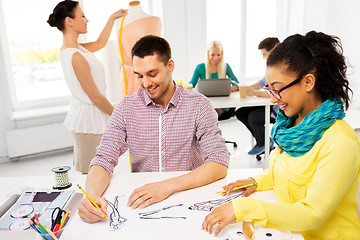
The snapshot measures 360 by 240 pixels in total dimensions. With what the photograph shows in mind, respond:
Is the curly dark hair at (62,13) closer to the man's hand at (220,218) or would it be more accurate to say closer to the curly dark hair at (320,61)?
the curly dark hair at (320,61)

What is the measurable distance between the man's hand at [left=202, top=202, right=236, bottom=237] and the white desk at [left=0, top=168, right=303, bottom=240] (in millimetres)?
23

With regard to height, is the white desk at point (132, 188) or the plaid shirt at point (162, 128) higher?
the plaid shirt at point (162, 128)

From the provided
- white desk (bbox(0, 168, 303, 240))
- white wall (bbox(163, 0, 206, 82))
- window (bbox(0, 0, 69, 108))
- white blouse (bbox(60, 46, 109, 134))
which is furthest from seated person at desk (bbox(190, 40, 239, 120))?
white desk (bbox(0, 168, 303, 240))

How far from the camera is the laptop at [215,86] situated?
10.7 feet

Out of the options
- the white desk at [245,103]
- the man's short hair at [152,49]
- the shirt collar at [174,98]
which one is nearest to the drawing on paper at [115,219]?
the shirt collar at [174,98]

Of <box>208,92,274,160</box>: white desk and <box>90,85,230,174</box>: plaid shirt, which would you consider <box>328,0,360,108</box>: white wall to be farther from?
<box>90,85,230,174</box>: plaid shirt

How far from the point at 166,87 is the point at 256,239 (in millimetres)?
816

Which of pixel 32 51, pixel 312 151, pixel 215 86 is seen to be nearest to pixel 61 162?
pixel 32 51

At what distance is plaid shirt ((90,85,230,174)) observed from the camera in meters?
1.52

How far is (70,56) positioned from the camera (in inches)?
88.9

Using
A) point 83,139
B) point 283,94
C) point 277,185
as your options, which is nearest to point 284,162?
point 277,185

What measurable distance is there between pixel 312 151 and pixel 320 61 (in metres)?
0.27

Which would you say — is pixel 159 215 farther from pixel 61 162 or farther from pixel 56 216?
pixel 61 162

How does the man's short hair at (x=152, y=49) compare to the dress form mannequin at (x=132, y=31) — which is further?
the dress form mannequin at (x=132, y=31)
